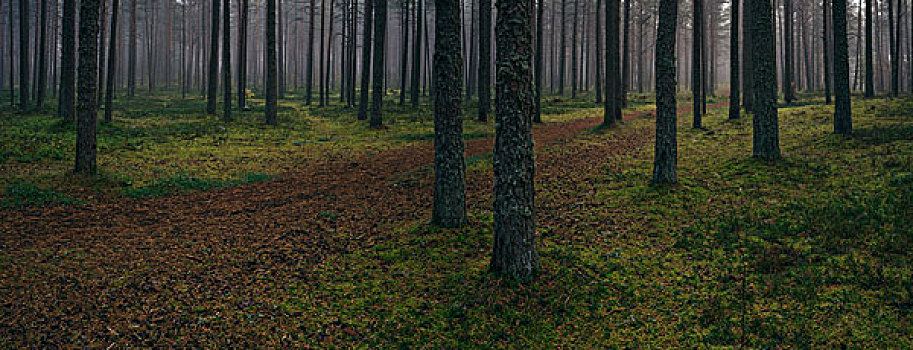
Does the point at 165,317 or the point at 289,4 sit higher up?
the point at 289,4

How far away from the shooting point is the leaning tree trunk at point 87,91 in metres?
11.4

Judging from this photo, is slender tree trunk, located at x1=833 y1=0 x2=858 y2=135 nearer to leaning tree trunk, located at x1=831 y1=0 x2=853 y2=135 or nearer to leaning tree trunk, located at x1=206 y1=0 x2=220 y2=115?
leaning tree trunk, located at x1=831 y1=0 x2=853 y2=135

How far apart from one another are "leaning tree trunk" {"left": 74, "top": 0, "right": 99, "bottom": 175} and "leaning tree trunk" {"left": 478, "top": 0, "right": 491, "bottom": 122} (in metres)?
15.0

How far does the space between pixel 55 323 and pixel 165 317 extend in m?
0.95

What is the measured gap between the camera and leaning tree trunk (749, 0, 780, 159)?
37.3ft

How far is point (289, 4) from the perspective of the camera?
8694 cm

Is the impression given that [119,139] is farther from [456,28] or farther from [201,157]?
[456,28]

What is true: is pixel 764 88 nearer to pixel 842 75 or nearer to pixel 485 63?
pixel 842 75

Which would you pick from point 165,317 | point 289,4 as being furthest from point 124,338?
point 289,4

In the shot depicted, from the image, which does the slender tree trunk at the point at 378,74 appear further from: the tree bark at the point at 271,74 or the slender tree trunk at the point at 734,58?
the slender tree trunk at the point at 734,58

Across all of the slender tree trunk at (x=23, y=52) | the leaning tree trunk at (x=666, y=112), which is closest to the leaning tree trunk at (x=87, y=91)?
the leaning tree trunk at (x=666, y=112)

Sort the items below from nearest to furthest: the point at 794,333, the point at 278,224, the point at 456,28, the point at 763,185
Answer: the point at 794,333, the point at 456,28, the point at 278,224, the point at 763,185

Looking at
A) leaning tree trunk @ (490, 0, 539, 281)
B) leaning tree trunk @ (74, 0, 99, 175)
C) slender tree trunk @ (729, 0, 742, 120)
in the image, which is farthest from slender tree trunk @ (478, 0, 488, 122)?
leaning tree trunk @ (490, 0, 539, 281)

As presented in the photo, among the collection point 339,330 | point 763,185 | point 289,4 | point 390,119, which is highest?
point 289,4
